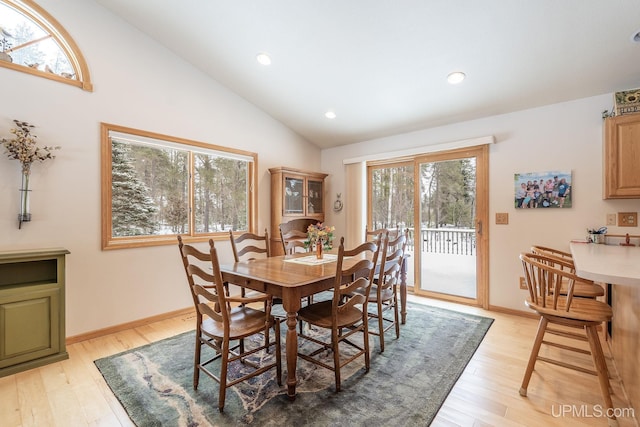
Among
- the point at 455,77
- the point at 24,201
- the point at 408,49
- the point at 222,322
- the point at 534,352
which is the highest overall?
the point at 408,49

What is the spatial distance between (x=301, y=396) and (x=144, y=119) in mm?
3127

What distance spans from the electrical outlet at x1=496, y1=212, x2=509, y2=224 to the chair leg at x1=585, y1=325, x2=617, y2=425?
190cm

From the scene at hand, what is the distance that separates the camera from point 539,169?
3238mm

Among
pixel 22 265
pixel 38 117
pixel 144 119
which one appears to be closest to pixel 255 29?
pixel 144 119

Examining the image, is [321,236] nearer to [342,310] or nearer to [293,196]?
[342,310]

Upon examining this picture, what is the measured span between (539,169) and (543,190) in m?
0.24

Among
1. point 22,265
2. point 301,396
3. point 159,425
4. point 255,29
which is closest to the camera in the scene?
point 159,425

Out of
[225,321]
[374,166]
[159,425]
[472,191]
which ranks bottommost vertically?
[159,425]

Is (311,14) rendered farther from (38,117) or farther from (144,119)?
(38,117)

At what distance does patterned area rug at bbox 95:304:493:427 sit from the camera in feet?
5.59

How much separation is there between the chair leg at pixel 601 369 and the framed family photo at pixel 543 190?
185 centimetres

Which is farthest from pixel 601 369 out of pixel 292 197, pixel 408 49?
pixel 292 197

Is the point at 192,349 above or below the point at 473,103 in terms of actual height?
below

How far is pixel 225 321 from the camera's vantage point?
175cm
